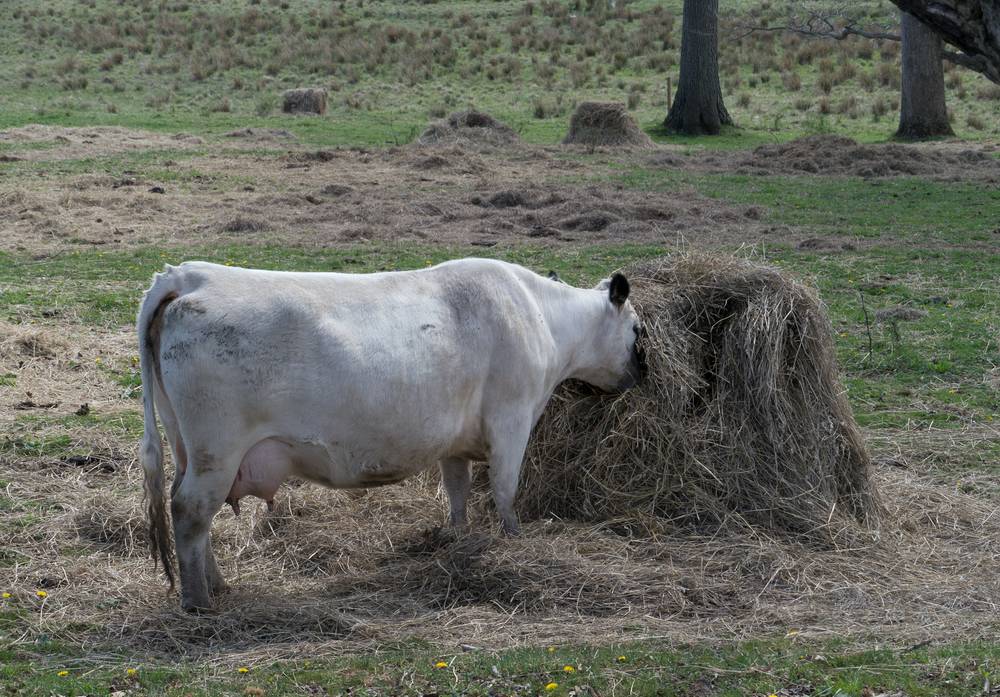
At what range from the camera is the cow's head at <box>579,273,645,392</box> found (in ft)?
24.8

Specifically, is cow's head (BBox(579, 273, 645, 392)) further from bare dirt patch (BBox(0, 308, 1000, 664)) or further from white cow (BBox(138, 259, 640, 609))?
bare dirt patch (BBox(0, 308, 1000, 664))

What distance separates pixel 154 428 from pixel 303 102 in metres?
26.4

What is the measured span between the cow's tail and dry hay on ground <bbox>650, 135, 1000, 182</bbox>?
56.9ft

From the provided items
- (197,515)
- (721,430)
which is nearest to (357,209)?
(721,430)

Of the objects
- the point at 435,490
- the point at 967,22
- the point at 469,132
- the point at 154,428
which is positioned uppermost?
the point at 967,22

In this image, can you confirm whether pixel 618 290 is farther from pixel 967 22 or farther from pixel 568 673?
pixel 568 673

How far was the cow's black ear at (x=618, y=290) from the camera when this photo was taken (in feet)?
24.5

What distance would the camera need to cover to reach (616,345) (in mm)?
7586

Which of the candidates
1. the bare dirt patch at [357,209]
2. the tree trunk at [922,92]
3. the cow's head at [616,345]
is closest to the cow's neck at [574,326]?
the cow's head at [616,345]

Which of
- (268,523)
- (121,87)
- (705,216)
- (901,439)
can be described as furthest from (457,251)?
(121,87)

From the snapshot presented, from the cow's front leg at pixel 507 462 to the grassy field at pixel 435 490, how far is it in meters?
0.21

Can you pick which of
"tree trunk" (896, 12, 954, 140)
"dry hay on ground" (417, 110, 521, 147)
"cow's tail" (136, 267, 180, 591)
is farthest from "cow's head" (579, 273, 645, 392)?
"tree trunk" (896, 12, 954, 140)

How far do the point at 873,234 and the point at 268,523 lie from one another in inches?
454

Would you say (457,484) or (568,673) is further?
(457,484)
